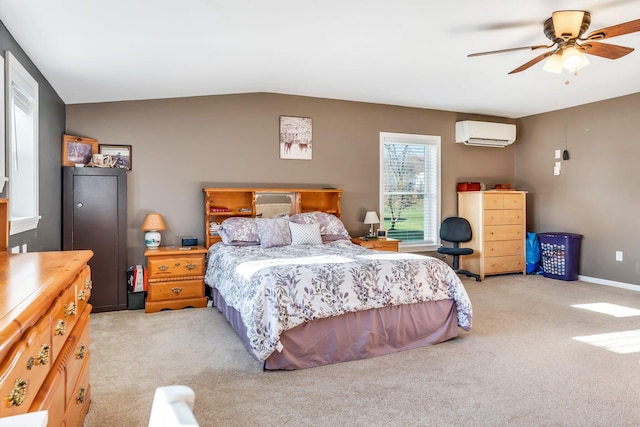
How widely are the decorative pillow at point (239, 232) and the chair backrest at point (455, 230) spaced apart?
2.98 metres

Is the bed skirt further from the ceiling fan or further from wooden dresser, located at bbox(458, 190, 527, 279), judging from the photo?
wooden dresser, located at bbox(458, 190, 527, 279)

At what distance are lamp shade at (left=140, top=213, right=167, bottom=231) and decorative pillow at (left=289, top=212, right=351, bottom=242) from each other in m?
1.47

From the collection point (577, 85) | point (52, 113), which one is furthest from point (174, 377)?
point (577, 85)

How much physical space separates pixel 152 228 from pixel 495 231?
4681 millimetres

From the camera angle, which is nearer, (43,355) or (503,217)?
(43,355)

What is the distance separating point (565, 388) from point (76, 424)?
2724 millimetres

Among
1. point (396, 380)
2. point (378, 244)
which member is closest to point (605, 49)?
point (396, 380)

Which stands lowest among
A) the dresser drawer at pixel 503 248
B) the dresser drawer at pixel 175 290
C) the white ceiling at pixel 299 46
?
the dresser drawer at pixel 175 290

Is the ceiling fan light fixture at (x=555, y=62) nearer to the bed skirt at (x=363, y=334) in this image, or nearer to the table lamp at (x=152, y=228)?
the bed skirt at (x=363, y=334)

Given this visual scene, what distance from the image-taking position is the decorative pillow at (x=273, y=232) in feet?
14.6

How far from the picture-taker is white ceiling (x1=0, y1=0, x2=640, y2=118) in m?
2.66

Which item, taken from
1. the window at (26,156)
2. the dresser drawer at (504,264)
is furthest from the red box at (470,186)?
the window at (26,156)

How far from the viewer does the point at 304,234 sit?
459cm

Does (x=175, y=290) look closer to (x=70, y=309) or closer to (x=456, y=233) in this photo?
(x=70, y=309)
